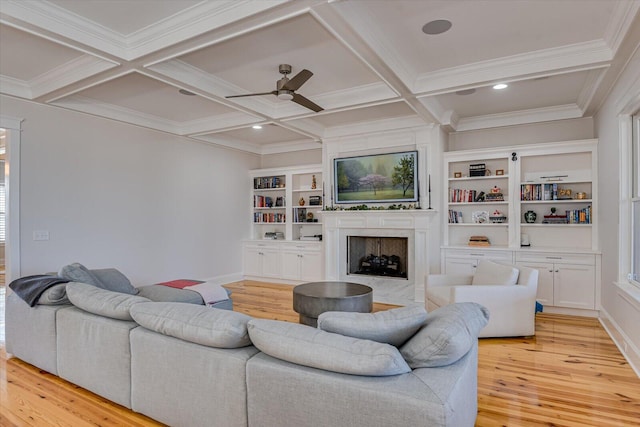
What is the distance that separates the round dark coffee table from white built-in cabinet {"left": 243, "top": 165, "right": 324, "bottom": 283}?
2.38 meters

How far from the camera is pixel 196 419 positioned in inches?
81.0

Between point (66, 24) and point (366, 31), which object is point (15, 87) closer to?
point (66, 24)

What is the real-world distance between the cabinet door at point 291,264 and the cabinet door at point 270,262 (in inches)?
5.4

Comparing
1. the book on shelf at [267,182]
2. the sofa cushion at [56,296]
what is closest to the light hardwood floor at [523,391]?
the sofa cushion at [56,296]

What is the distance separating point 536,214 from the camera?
17.6 feet

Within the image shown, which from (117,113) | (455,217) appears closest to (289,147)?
(117,113)

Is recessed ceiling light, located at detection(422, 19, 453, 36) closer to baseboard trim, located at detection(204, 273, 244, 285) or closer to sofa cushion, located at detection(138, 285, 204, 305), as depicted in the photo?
sofa cushion, located at detection(138, 285, 204, 305)

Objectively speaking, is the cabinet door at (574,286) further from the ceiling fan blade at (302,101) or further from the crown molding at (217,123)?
the crown molding at (217,123)

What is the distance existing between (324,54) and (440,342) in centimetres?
279

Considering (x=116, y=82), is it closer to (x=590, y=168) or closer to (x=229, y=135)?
(x=229, y=135)

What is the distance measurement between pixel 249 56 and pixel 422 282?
12.3 feet

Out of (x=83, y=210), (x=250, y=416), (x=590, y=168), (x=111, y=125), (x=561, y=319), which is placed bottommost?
→ (x=561, y=319)

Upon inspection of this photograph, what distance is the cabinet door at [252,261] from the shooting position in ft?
24.0

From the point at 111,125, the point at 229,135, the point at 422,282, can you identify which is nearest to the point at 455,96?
the point at 422,282
